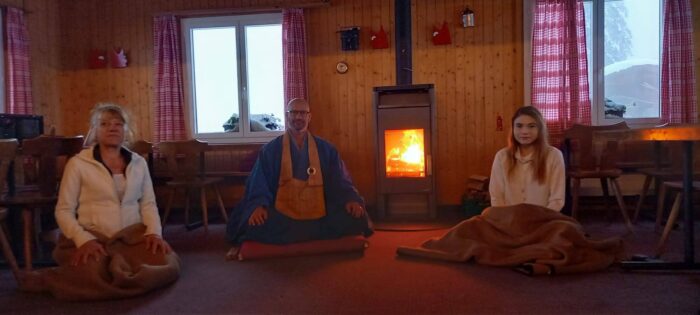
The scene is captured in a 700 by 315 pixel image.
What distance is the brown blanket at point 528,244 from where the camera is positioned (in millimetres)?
2719

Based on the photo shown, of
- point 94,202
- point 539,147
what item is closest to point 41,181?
point 94,202

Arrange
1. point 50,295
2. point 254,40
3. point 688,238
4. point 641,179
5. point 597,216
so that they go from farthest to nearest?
point 254,40
point 641,179
point 597,216
point 688,238
point 50,295

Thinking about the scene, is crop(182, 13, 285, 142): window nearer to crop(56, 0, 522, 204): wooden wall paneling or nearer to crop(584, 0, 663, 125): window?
crop(56, 0, 522, 204): wooden wall paneling

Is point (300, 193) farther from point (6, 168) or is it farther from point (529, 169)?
point (6, 168)

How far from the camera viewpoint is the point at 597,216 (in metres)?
4.70

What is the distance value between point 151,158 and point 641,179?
A: 15.3ft

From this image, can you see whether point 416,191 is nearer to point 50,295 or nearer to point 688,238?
point 688,238

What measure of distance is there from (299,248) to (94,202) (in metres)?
1.22

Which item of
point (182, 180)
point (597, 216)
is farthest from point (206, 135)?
point (597, 216)

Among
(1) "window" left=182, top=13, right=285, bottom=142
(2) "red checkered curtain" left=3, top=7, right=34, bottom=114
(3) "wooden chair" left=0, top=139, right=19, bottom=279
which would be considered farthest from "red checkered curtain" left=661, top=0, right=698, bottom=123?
(2) "red checkered curtain" left=3, top=7, right=34, bottom=114

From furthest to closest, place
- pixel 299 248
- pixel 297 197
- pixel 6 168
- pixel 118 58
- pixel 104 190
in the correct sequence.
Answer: pixel 118 58, pixel 297 197, pixel 299 248, pixel 6 168, pixel 104 190

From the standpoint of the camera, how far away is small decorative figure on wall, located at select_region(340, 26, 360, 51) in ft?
17.3

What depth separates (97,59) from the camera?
570cm

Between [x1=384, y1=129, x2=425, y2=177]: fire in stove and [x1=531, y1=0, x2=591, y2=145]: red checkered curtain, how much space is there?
1.27 meters
